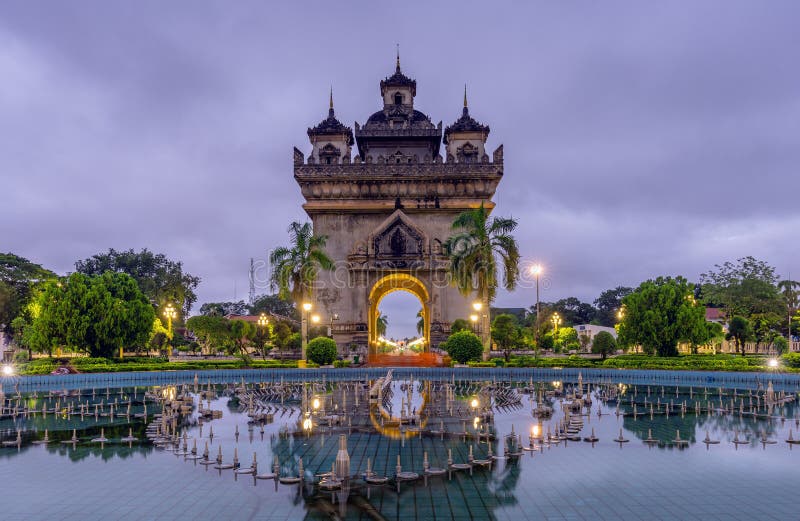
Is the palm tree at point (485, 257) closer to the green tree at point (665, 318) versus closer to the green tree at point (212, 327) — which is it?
the green tree at point (665, 318)

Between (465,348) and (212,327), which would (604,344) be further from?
(212,327)

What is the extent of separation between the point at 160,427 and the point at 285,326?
38227mm

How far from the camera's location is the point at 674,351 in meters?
37.4

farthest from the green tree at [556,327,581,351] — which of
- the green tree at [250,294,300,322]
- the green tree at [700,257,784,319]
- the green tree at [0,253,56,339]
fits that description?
the green tree at [0,253,56,339]

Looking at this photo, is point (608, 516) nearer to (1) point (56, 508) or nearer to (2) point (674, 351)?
(1) point (56, 508)

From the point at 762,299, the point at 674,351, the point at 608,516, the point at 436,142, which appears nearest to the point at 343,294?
the point at 436,142

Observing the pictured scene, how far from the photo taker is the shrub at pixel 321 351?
119 ft

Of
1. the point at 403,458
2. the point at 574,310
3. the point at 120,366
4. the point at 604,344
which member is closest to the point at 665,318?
the point at 604,344

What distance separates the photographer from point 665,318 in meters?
36.8

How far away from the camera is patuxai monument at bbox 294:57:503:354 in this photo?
46.1m

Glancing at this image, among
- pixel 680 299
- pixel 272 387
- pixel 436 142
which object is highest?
pixel 436 142

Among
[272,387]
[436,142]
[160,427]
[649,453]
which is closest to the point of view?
[649,453]

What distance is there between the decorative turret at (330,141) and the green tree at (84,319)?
1947 cm

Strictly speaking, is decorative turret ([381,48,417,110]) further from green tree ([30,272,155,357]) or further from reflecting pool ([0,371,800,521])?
reflecting pool ([0,371,800,521])
